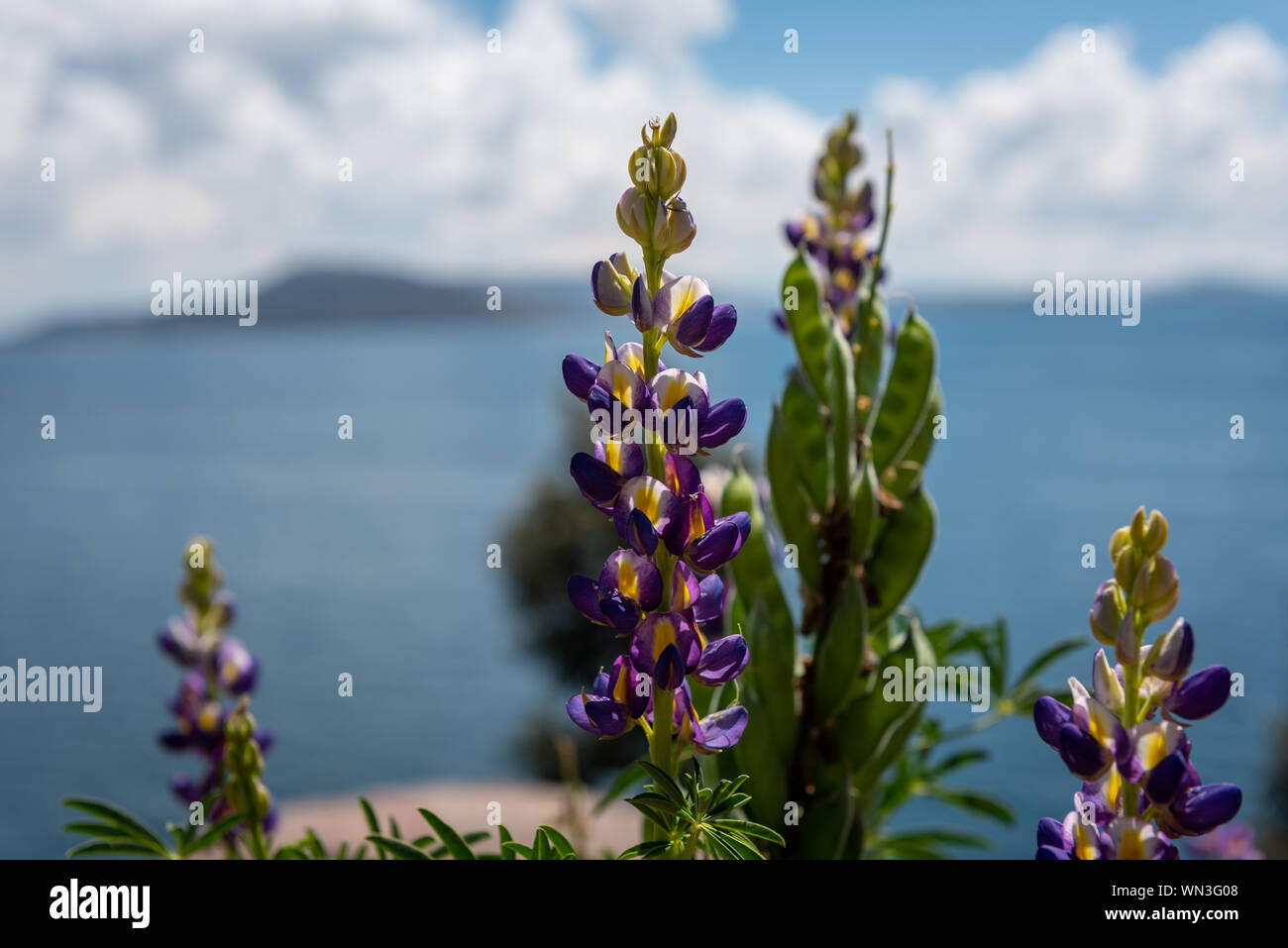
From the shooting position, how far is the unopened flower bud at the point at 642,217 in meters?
0.71

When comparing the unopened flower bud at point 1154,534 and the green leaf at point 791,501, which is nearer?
the unopened flower bud at point 1154,534

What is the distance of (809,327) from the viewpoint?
111 centimetres

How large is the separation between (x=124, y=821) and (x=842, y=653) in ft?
2.43

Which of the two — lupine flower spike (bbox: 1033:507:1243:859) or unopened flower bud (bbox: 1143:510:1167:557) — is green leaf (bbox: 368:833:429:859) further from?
unopened flower bud (bbox: 1143:510:1167:557)

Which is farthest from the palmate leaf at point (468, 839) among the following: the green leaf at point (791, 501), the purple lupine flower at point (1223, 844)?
the purple lupine flower at point (1223, 844)

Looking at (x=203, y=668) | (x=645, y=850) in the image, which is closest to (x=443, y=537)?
(x=203, y=668)

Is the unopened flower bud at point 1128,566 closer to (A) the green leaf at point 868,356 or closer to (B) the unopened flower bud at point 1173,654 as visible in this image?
(B) the unopened flower bud at point 1173,654

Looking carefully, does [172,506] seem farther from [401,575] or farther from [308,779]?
[308,779]

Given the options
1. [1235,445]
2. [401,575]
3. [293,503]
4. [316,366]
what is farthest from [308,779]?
[316,366]

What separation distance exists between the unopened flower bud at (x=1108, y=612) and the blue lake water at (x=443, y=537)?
8.90 ft

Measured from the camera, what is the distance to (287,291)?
306 ft

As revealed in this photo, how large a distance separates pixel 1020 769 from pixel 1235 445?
38.8 meters

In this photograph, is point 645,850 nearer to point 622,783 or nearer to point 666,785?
point 666,785

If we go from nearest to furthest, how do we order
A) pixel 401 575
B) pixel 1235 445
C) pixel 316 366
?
pixel 401 575 → pixel 1235 445 → pixel 316 366
